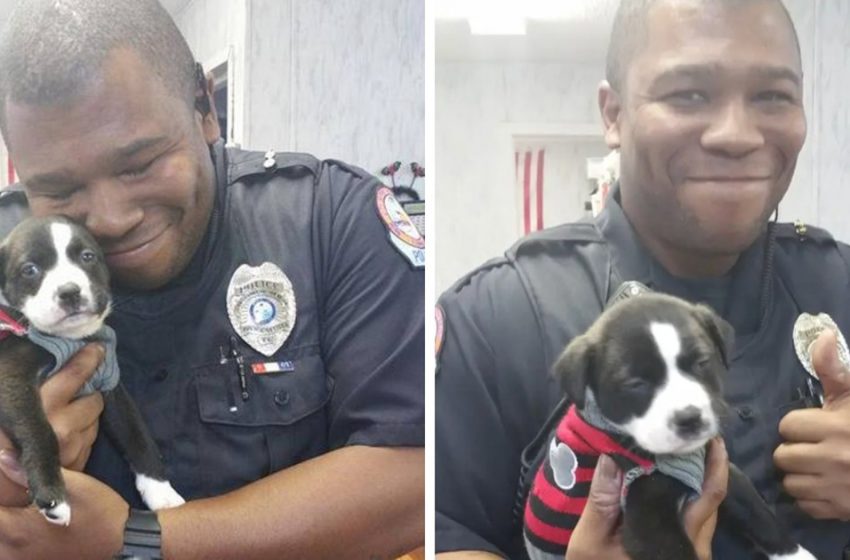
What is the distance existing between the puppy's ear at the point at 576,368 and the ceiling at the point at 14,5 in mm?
725

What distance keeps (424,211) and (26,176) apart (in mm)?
574

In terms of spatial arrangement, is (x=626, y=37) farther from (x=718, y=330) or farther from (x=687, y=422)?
(x=687, y=422)

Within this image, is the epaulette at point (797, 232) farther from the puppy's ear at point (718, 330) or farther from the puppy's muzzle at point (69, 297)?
the puppy's muzzle at point (69, 297)

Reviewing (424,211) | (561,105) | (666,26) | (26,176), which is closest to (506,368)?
(424,211)

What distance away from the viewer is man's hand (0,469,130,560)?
1303mm

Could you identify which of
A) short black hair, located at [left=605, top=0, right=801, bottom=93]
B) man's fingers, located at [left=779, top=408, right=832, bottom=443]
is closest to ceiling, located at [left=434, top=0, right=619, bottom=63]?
short black hair, located at [left=605, top=0, right=801, bottom=93]

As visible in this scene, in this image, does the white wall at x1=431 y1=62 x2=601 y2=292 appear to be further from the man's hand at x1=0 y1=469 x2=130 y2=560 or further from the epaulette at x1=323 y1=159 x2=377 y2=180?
the man's hand at x1=0 y1=469 x2=130 y2=560

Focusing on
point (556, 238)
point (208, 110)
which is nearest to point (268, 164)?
point (208, 110)

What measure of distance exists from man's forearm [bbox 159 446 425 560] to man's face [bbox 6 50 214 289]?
0.34 meters

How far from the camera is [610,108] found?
4.57 ft

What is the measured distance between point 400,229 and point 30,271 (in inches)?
20.9

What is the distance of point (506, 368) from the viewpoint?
141cm

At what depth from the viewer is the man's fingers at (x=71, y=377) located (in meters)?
1.29

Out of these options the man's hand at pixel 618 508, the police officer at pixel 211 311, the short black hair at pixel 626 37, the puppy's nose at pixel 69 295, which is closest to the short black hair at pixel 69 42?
the police officer at pixel 211 311
